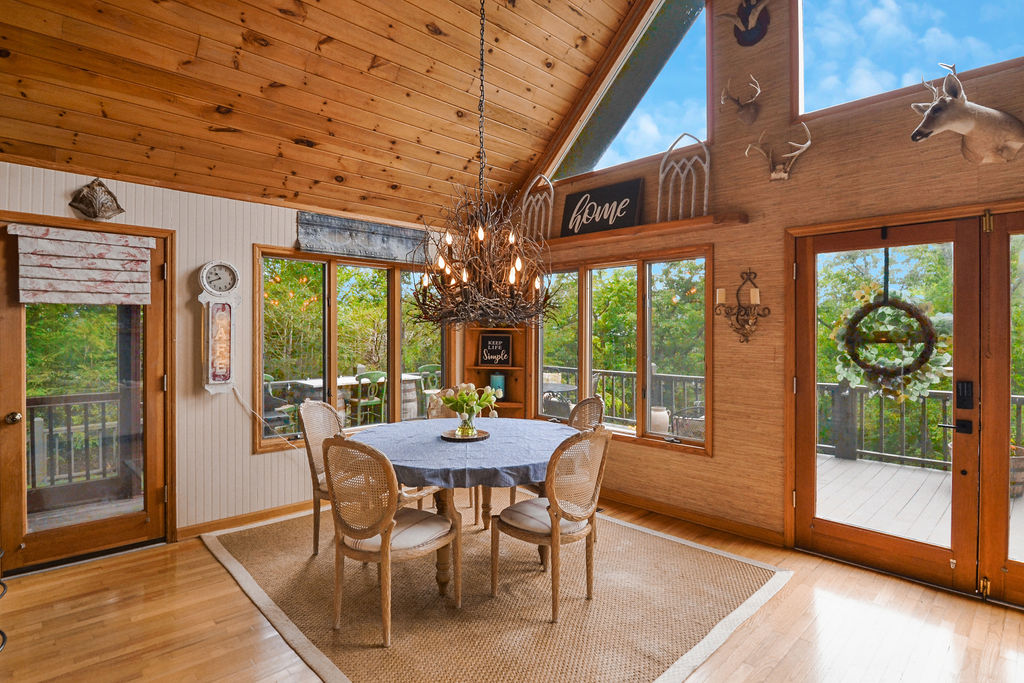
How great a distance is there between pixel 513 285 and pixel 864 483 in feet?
8.35

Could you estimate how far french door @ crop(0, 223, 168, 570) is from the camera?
3117mm

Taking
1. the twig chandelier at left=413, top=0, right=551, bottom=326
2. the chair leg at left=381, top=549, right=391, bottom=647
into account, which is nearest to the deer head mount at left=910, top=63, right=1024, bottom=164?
the twig chandelier at left=413, top=0, right=551, bottom=326

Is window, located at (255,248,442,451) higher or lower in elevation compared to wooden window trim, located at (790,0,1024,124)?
lower

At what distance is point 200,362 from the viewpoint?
3750 millimetres

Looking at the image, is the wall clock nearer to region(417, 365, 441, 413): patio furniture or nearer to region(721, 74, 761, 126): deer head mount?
region(417, 365, 441, 413): patio furniture

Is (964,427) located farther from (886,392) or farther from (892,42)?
(892,42)

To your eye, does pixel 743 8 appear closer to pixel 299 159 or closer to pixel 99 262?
pixel 299 159

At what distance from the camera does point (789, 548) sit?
3.48 meters

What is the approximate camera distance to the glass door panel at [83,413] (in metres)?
3.22

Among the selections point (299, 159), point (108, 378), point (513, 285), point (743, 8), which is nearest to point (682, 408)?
A: point (513, 285)

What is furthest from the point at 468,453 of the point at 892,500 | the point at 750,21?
the point at 750,21

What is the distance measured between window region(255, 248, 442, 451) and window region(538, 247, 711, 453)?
1394 millimetres

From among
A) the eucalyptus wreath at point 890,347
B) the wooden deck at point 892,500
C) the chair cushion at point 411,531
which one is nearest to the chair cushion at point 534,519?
the chair cushion at point 411,531

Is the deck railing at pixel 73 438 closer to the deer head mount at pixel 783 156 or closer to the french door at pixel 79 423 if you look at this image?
the french door at pixel 79 423
